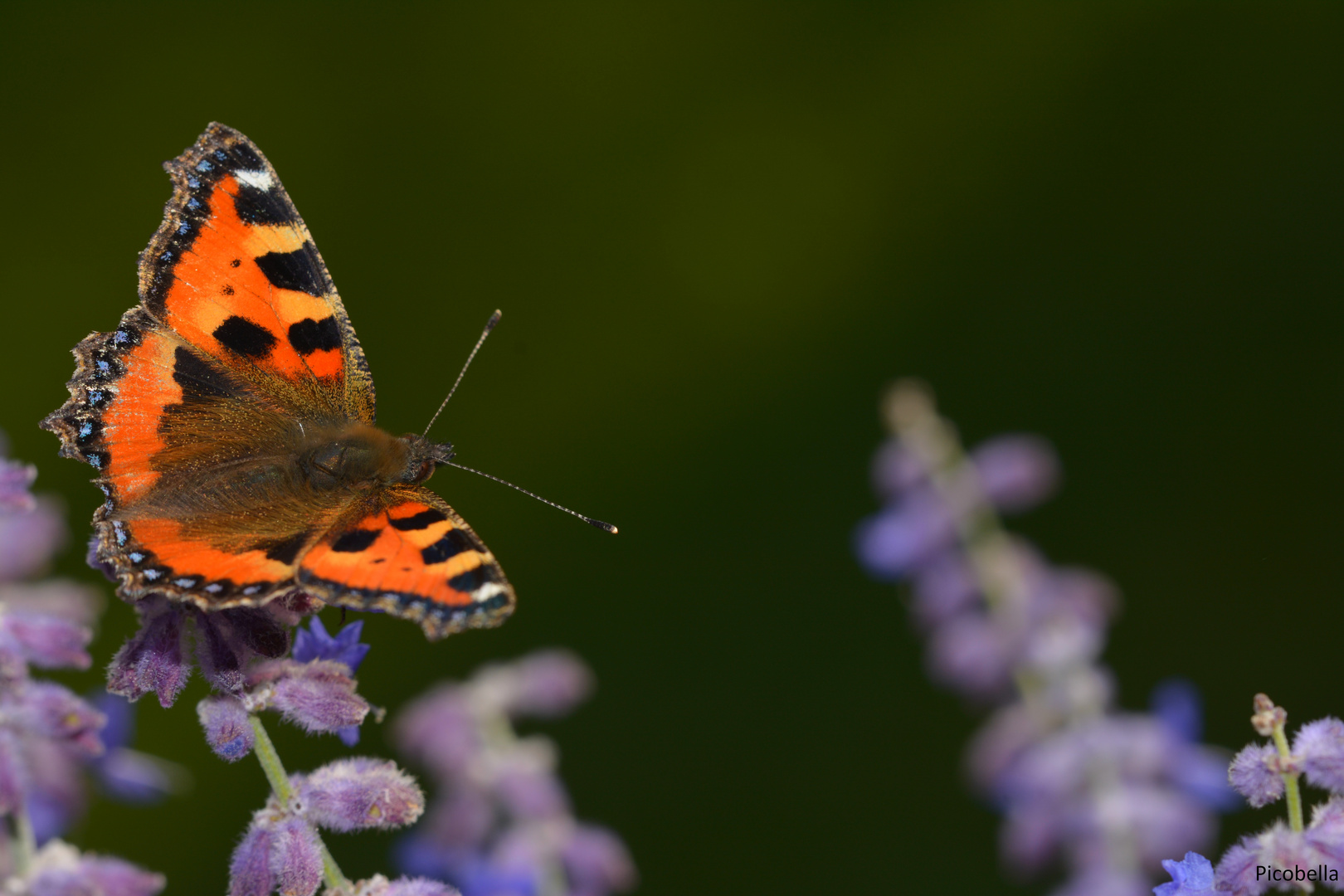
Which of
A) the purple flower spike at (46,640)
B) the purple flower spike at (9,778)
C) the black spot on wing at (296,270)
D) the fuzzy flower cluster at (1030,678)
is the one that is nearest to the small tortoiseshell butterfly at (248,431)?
the black spot on wing at (296,270)

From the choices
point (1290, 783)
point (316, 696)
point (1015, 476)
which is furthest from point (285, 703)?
point (1015, 476)

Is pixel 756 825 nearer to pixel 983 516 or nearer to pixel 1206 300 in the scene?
pixel 983 516

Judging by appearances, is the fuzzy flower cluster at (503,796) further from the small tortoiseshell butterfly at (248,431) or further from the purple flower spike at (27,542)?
the purple flower spike at (27,542)

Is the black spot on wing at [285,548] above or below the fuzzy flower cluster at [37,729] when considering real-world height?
above

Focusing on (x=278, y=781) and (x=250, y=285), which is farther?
(x=250, y=285)

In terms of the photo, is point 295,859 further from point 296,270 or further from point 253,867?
point 296,270

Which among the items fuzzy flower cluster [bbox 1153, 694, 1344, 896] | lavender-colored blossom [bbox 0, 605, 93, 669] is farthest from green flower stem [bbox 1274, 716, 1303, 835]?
lavender-colored blossom [bbox 0, 605, 93, 669]
